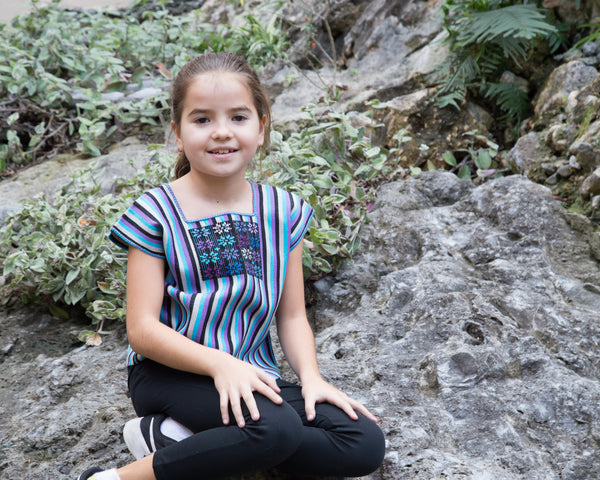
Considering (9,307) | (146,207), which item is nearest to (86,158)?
(9,307)

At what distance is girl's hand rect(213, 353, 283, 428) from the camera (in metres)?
1.52

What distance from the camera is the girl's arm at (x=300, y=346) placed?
168 centimetres

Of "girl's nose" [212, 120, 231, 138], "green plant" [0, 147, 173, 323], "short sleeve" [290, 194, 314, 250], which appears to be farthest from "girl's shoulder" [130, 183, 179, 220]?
"green plant" [0, 147, 173, 323]

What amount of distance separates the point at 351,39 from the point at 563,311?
2.79 meters

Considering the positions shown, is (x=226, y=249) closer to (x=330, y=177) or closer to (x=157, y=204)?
(x=157, y=204)

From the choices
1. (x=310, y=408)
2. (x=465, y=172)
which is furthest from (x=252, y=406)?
(x=465, y=172)

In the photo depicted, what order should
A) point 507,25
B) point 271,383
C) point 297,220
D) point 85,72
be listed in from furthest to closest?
point 85,72, point 507,25, point 297,220, point 271,383

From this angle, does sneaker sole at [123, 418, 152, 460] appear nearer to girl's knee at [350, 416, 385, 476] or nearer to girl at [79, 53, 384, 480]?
girl at [79, 53, 384, 480]

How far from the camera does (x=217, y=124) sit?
1.76 metres

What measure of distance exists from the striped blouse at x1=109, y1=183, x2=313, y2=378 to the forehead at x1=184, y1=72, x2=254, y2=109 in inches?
10.7

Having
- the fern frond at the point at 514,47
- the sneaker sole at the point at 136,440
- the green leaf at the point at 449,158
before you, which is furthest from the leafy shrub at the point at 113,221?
the fern frond at the point at 514,47

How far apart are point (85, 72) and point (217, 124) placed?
3077 mm

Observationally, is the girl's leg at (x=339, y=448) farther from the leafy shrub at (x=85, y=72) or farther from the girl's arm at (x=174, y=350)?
the leafy shrub at (x=85, y=72)

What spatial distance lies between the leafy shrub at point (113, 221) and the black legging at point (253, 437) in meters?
0.89
